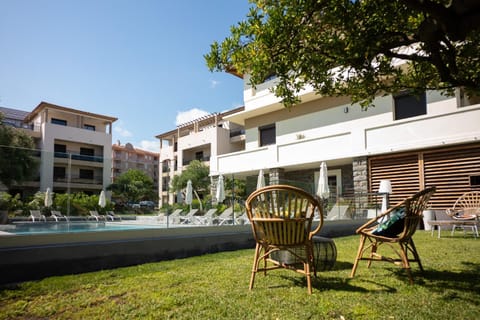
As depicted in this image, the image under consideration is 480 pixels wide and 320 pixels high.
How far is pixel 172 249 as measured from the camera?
5.55 metres

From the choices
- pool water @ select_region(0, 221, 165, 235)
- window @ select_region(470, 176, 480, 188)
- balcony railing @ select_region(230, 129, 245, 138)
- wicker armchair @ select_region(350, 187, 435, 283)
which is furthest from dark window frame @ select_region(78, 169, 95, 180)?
balcony railing @ select_region(230, 129, 245, 138)

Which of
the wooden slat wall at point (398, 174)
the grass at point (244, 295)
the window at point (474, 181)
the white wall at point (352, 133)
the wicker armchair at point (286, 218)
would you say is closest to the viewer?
the grass at point (244, 295)

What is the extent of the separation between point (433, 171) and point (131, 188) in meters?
10.8

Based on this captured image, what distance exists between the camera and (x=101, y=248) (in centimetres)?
464

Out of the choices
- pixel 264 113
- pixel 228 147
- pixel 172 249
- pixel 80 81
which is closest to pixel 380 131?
pixel 264 113

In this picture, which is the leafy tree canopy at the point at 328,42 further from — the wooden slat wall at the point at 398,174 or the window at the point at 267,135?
the window at the point at 267,135

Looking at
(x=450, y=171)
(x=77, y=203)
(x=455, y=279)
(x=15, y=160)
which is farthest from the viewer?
(x=450, y=171)

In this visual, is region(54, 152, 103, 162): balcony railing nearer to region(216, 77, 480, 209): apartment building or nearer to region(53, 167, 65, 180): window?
region(53, 167, 65, 180): window

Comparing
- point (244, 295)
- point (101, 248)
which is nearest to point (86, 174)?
point (101, 248)

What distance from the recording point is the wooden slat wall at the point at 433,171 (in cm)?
1118

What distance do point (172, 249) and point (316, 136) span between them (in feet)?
39.9

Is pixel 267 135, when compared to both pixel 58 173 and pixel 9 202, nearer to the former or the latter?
pixel 58 173

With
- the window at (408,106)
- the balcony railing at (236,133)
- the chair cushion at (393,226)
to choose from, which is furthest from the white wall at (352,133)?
A: the balcony railing at (236,133)

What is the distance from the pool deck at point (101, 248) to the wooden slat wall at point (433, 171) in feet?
28.2
